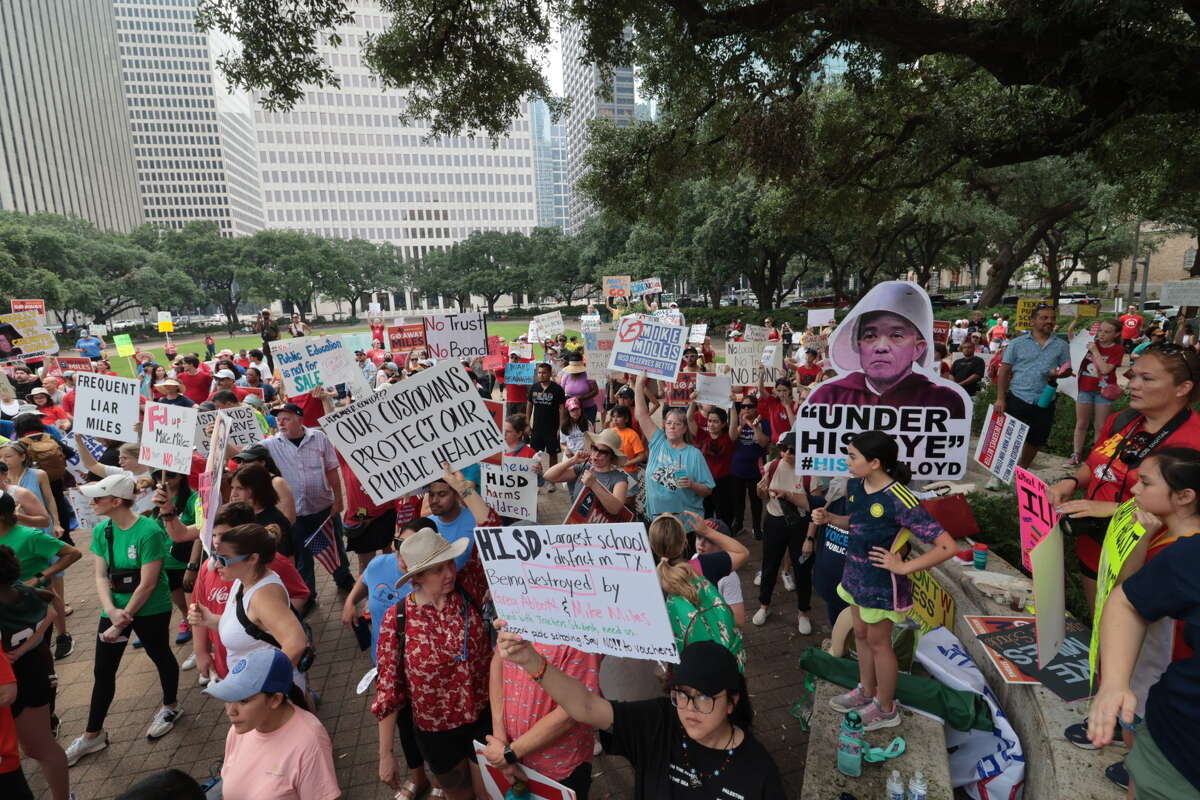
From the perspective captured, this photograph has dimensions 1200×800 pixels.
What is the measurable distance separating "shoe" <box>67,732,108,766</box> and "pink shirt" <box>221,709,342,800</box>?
2863mm

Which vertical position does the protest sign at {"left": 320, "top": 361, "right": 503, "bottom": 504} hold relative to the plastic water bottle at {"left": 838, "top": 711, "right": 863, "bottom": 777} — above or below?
above

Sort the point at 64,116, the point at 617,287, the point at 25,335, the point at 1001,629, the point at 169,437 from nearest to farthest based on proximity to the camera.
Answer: the point at 1001,629, the point at 169,437, the point at 25,335, the point at 617,287, the point at 64,116

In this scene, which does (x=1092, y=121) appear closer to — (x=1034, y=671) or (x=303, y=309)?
(x=1034, y=671)

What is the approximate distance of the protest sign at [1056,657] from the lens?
3.58 meters

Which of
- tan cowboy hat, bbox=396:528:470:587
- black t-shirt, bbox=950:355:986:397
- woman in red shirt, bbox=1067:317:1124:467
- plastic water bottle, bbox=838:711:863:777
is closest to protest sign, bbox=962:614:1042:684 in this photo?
plastic water bottle, bbox=838:711:863:777

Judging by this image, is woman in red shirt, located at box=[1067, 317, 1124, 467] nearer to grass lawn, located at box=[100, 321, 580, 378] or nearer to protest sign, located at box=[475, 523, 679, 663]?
protest sign, located at box=[475, 523, 679, 663]

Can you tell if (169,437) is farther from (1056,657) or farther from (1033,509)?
(1056,657)

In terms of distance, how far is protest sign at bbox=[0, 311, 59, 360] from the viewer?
45.0ft

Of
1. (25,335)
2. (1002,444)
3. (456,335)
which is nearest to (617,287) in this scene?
(456,335)

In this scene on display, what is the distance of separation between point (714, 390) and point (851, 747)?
4875 millimetres

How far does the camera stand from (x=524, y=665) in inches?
95.7

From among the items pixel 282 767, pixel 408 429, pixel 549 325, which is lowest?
pixel 282 767

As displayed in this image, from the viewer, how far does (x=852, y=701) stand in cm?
394

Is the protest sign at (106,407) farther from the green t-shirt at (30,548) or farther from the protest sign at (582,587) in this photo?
the protest sign at (582,587)
